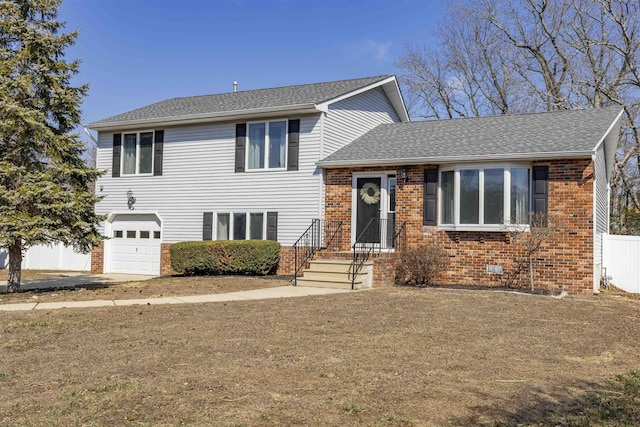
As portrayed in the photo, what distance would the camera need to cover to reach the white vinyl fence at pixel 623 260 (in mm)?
16078

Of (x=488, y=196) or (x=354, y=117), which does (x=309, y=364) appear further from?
(x=354, y=117)

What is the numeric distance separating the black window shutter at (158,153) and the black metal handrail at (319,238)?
227 inches

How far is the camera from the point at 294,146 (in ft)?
55.3

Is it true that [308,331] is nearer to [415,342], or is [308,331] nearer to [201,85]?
[415,342]

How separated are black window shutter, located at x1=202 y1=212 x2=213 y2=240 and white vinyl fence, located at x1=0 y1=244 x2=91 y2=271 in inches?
255

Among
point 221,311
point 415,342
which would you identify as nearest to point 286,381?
point 415,342

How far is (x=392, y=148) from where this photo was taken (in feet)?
53.7

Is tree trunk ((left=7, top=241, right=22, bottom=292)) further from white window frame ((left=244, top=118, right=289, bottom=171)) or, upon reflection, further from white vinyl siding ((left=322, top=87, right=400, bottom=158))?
white vinyl siding ((left=322, top=87, right=400, bottom=158))

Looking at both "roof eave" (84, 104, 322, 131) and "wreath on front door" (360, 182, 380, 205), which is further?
"roof eave" (84, 104, 322, 131)

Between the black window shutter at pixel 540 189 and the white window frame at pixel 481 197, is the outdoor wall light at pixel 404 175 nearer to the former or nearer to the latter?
the white window frame at pixel 481 197

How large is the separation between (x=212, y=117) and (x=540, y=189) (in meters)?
9.68

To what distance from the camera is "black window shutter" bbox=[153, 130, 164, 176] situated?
19.0 metres

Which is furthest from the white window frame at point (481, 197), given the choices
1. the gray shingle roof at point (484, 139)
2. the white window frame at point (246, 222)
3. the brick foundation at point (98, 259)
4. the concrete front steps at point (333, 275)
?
the brick foundation at point (98, 259)

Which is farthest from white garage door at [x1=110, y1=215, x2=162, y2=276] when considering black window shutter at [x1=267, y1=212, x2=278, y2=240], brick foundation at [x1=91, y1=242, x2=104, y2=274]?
black window shutter at [x1=267, y1=212, x2=278, y2=240]
